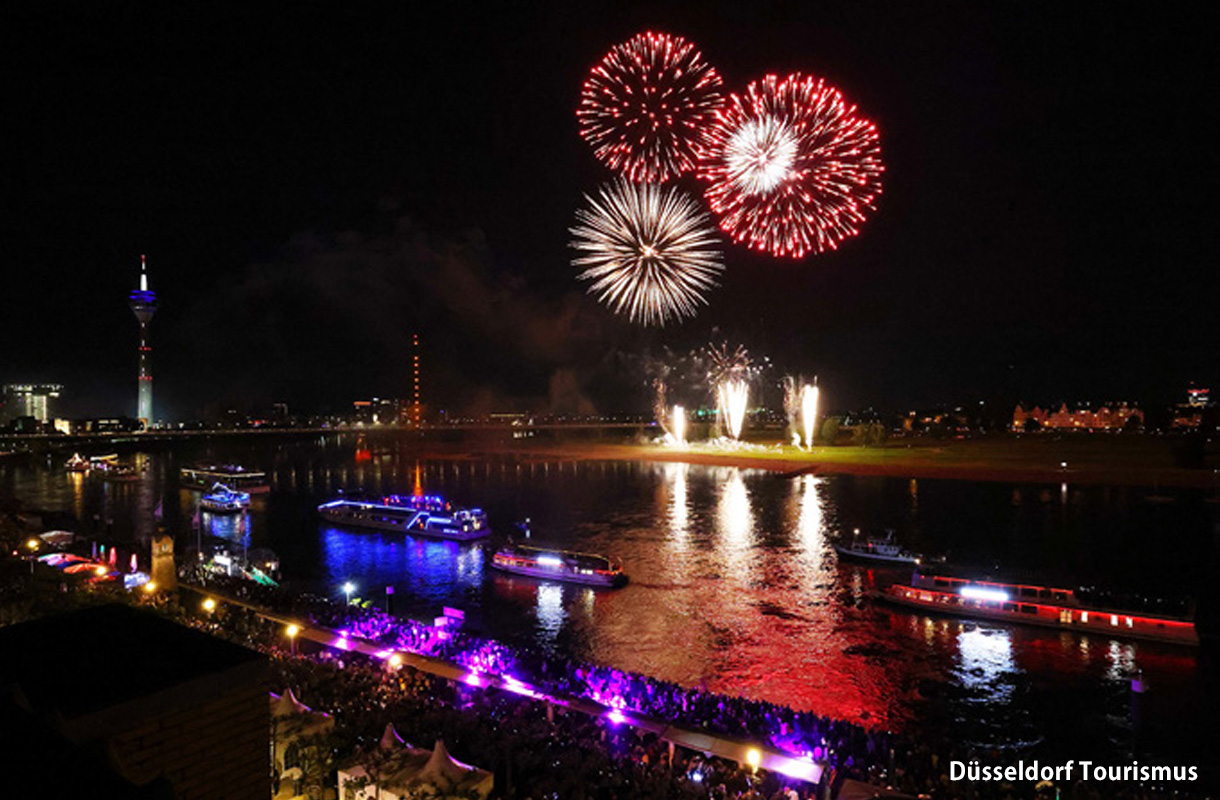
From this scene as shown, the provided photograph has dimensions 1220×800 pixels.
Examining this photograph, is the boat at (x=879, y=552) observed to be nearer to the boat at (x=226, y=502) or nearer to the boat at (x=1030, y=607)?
the boat at (x=1030, y=607)

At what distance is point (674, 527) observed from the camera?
52.3 m

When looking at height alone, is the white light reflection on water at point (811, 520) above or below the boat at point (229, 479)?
below

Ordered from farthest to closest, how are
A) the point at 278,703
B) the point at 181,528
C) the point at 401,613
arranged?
the point at 181,528
the point at 401,613
the point at 278,703

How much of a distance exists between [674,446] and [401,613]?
8381cm

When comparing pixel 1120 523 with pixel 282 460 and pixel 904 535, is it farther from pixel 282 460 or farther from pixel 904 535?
pixel 282 460

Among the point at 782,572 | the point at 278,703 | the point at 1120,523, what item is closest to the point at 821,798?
the point at 278,703

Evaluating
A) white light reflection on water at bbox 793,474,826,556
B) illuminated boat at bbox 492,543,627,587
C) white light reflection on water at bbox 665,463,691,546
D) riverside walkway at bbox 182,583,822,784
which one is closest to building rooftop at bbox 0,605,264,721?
riverside walkway at bbox 182,583,822,784

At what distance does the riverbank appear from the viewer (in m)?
72.3

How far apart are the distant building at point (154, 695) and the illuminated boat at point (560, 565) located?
29420mm

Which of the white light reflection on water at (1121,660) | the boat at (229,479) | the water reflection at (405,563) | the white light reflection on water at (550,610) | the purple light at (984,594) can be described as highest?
the boat at (229,479)

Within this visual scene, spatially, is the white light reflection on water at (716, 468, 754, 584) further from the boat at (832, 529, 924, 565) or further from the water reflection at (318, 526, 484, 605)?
the water reflection at (318, 526, 484, 605)

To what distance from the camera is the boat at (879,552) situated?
39844 millimetres

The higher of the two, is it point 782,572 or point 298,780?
point 298,780

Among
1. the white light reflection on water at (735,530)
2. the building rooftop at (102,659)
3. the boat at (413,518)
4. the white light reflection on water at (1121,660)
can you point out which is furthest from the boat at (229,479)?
the building rooftop at (102,659)
